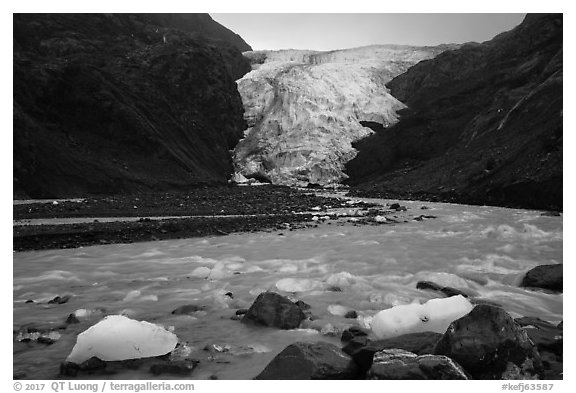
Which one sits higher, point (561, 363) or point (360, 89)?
point (360, 89)

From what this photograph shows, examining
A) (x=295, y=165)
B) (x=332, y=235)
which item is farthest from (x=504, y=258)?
(x=295, y=165)

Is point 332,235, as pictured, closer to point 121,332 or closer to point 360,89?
point 121,332

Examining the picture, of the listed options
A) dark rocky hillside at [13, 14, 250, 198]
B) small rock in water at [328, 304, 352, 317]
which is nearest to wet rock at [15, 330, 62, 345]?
small rock in water at [328, 304, 352, 317]

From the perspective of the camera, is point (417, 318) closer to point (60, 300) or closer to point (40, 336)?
point (40, 336)

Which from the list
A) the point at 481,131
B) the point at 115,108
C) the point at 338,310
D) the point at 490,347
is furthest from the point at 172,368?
the point at 481,131

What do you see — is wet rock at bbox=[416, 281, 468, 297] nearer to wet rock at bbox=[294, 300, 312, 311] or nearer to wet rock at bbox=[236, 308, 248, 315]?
wet rock at bbox=[294, 300, 312, 311]
